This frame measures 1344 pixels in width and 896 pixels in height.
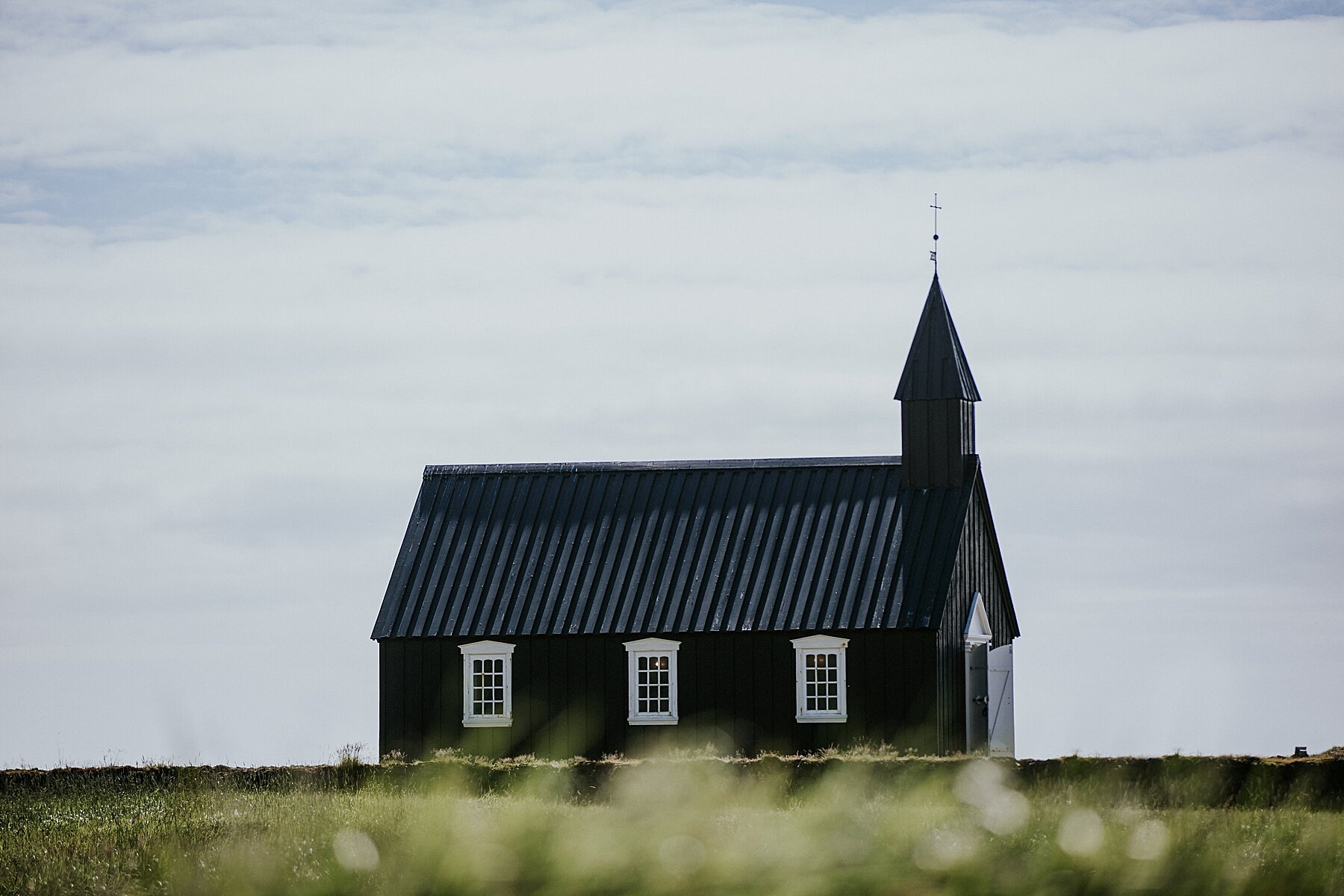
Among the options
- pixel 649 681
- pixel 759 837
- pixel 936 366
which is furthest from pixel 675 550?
pixel 759 837

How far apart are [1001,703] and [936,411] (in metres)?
6.11

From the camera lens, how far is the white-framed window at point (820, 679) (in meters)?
34.2

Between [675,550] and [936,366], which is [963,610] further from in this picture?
[675,550]

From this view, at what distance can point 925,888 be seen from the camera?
16.9 m

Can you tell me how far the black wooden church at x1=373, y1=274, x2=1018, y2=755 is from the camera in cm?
3434

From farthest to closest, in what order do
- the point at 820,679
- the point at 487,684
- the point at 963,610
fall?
1. the point at 487,684
2. the point at 963,610
3. the point at 820,679

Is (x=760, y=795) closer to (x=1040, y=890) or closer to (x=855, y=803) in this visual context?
(x=855, y=803)

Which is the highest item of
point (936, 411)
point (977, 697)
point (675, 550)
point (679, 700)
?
point (936, 411)

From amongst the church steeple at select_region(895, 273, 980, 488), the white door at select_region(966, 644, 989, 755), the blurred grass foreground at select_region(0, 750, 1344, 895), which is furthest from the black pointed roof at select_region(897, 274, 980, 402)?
the blurred grass foreground at select_region(0, 750, 1344, 895)

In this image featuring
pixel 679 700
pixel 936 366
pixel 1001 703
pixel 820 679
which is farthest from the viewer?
pixel 1001 703

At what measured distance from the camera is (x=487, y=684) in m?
36.1

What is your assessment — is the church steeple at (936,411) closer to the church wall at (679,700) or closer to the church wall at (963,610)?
the church wall at (963,610)

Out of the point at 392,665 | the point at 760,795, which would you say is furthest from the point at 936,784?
the point at 392,665

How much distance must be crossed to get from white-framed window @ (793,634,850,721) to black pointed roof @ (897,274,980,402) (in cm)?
552
